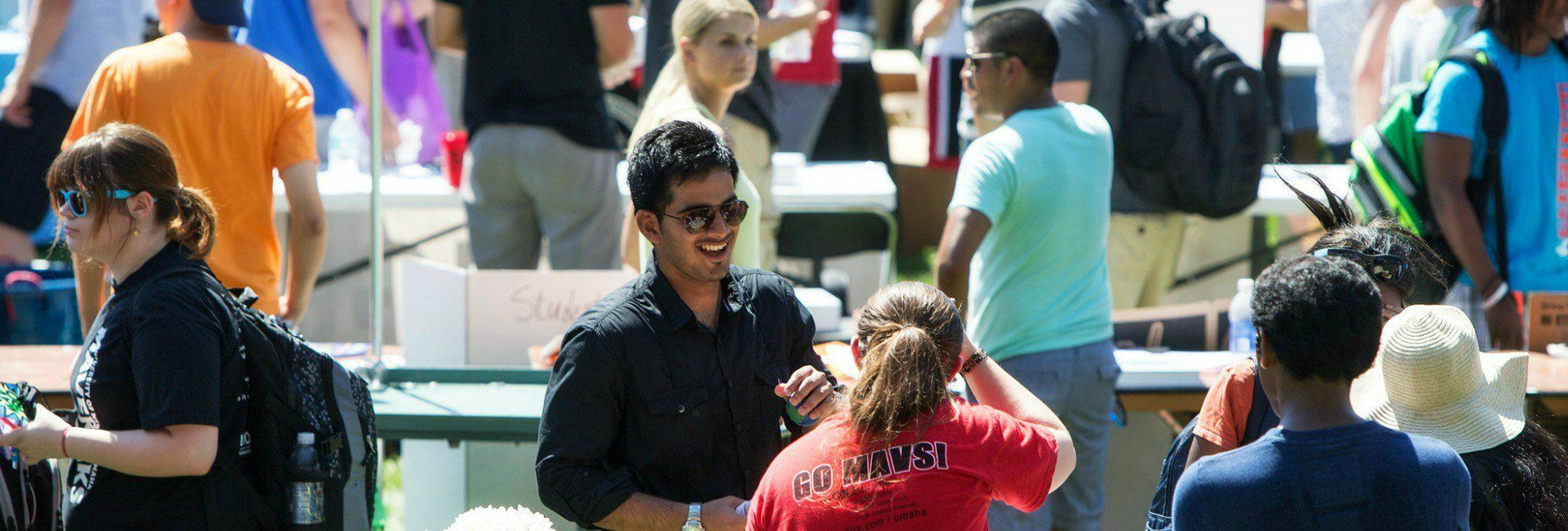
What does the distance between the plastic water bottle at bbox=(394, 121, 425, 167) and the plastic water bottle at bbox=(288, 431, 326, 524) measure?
11.8 ft

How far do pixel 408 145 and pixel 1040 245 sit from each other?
343cm

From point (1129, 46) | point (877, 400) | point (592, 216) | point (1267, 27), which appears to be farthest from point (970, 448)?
point (1267, 27)

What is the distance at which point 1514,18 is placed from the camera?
3.79 metres

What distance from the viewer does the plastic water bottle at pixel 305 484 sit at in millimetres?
2389

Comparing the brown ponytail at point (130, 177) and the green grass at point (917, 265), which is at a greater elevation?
the brown ponytail at point (130, 177)

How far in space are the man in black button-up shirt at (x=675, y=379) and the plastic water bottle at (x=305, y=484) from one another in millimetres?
509

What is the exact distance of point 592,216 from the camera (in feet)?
15.3

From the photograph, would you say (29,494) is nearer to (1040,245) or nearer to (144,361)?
(144,361)

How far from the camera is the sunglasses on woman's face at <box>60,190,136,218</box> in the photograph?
2.33m

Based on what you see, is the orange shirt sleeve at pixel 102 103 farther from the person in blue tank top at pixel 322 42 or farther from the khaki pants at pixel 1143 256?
the khaki pants at pixel 1143 256

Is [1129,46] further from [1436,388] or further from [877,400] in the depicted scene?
[877,400]

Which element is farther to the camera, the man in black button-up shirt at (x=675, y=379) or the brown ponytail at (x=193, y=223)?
the brown ponytail at (x=193, y=223)

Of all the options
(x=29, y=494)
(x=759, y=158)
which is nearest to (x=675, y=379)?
(x=29, y=494)

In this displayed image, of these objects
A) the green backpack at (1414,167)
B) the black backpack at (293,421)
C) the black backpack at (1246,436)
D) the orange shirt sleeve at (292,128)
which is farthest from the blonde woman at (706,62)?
the green backpack at (1414,167)
